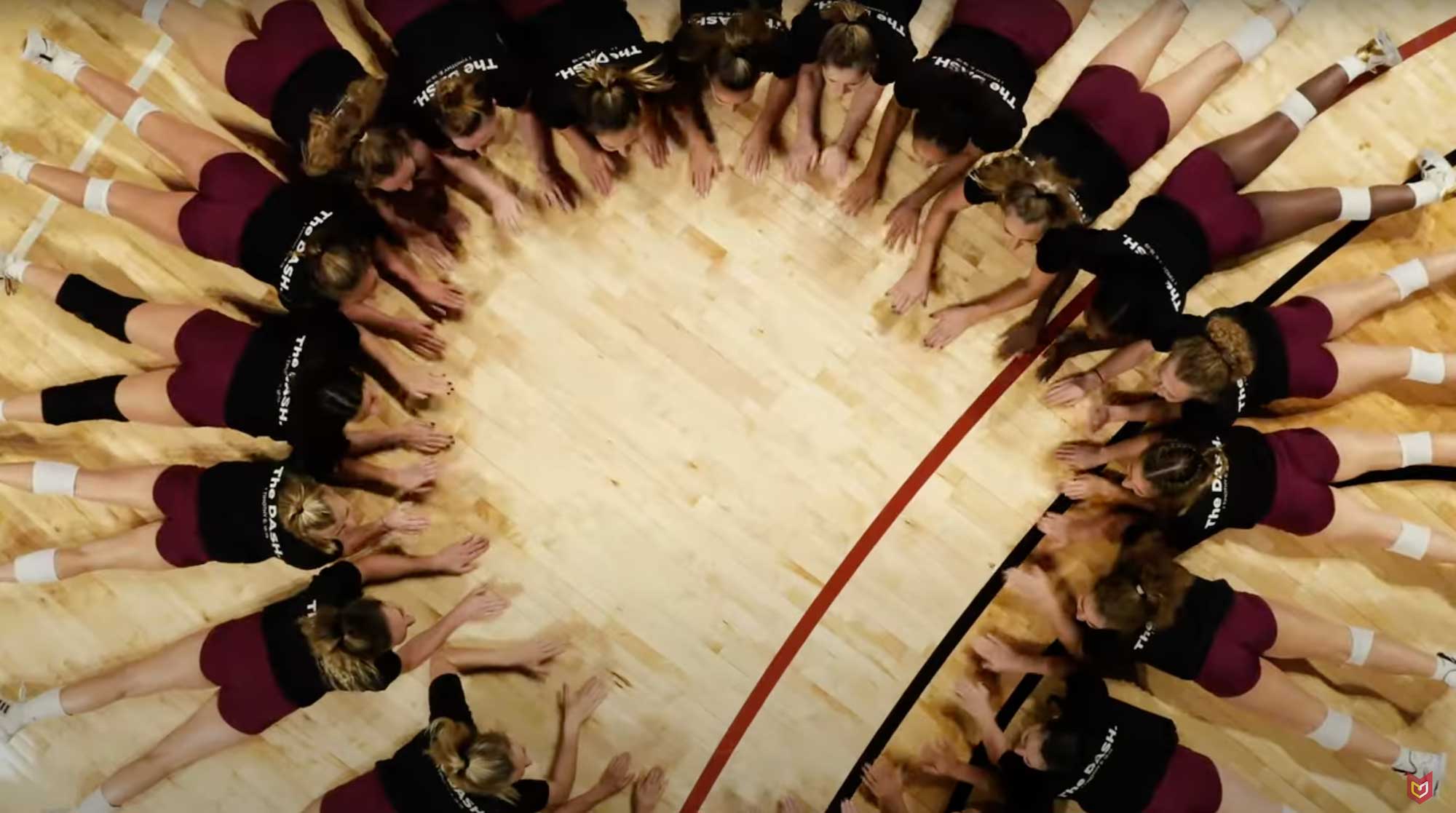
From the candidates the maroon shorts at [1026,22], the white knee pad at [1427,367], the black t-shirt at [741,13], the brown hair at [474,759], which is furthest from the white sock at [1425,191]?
the brown hair at [474,759]

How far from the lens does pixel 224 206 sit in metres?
3.56

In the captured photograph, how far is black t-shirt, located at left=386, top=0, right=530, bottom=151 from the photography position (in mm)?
3459

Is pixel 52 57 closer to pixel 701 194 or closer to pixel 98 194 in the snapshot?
pixel 98 194

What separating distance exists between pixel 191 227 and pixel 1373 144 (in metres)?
4.41

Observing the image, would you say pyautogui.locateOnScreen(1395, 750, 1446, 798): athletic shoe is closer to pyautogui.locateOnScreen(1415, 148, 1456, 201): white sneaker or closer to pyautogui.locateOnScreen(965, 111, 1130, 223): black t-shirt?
pyautogui.locateOnScreen(1415, 148, 1456, 201): white sneaker

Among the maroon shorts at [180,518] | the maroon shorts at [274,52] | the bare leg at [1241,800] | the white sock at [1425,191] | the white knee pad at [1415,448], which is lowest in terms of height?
the bare leg at [1241,800]

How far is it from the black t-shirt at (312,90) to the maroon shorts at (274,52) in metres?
0.03

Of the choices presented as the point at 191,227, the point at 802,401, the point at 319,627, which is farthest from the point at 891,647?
the point at 191,227

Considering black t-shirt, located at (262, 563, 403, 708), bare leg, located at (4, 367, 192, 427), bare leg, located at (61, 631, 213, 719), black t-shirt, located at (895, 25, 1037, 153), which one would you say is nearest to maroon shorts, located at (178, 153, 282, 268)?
bare leg, located at (4, 367, 192, 427)

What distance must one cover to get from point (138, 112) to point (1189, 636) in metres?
4.20

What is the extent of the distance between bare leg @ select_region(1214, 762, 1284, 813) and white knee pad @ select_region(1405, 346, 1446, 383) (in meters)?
1.59

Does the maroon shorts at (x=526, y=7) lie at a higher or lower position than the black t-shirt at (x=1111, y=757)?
higher

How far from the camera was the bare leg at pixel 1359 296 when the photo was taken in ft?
12.1

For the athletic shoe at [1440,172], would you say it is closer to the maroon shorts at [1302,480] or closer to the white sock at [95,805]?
the maroon shorts at [1302,480]
